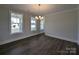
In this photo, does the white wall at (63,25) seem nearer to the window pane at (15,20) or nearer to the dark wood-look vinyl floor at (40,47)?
the dark wood-look vinyl floor at (40,47)

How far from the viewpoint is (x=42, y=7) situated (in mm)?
1447

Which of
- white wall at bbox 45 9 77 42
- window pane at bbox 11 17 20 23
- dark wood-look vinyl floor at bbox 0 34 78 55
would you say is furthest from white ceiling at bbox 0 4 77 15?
dark wood-look vinyl floor at bbox 0 34 78 55

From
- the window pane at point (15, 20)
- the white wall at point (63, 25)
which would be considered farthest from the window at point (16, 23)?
the white wall at point (63, 25)

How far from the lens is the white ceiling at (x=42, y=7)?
4.66ft

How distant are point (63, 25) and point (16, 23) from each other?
82cm

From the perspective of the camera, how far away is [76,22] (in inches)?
56.5

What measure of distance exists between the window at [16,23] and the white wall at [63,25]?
0.47 metres

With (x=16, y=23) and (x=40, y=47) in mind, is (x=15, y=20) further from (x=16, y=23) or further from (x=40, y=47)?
(x=40, y=47)

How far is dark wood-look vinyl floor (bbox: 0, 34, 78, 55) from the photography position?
1.46 meters

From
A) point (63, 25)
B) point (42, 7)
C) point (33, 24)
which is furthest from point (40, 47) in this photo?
point (42, 7)

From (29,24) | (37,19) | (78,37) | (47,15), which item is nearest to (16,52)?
(29,24)
